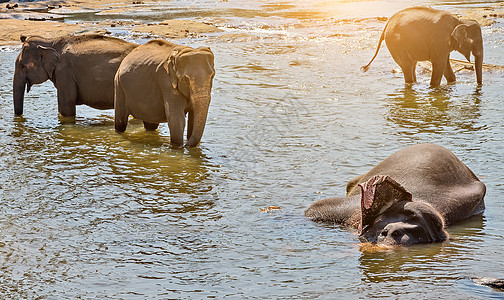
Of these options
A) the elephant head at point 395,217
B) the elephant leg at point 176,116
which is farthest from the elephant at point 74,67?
the elephant head at point 395,217

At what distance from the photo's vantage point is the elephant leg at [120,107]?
11.8 meters

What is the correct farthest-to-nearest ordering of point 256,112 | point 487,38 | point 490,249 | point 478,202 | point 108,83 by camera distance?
point 487,38 < point 256,112 < point 108,83 < point 478,202 < point 490,249

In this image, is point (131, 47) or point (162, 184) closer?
point (162, 184)

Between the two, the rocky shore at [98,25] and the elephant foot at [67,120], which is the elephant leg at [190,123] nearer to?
the elephant foot at [67,120]

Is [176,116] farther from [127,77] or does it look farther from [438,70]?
[438,70]

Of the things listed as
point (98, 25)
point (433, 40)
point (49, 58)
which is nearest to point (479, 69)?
point (433, 40)

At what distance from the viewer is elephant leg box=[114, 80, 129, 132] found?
466 inches

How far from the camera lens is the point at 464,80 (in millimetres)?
17297

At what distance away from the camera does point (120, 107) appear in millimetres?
11891

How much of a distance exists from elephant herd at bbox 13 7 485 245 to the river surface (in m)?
0.22

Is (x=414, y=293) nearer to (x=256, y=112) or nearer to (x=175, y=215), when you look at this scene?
(x=175, y=215)

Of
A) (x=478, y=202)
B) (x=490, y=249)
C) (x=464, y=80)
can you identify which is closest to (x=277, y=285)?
(x=490, y=249)

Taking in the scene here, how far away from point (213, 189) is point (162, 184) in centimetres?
66

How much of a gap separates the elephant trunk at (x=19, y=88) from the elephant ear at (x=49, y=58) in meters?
0.58
